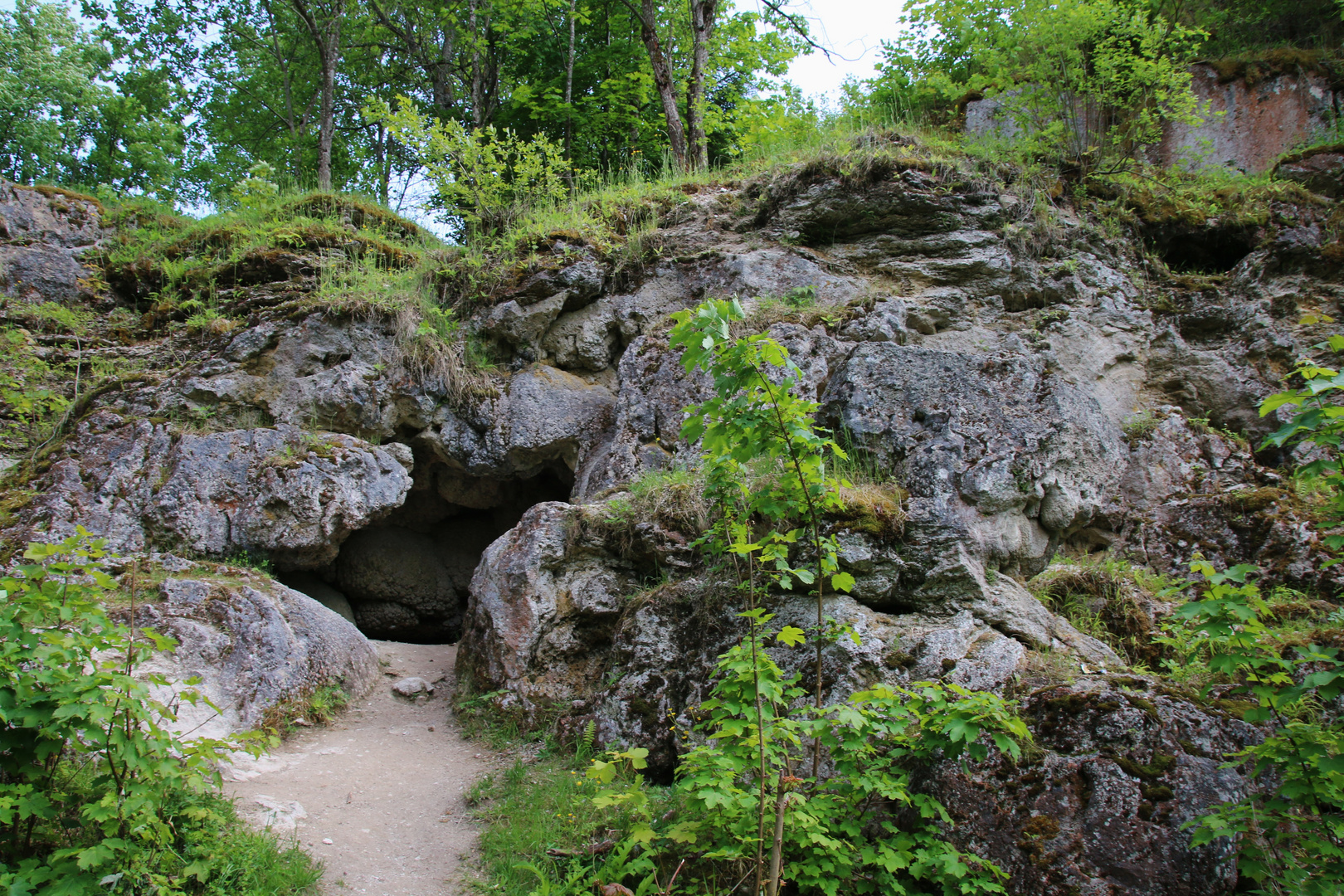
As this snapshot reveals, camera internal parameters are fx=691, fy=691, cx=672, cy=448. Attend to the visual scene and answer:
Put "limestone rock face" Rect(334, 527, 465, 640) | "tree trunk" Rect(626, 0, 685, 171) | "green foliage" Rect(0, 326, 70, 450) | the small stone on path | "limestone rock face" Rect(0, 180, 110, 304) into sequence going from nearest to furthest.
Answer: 1. the small stone on path
2. "green foliage" Rect(0, 326, 70, 450)
3. "limestone rock face" Rect(0, 180, 110, 304)
4. "limestone rock face" Rect(334, 527, 465, 640)
5. "tree trunk" Rect(626, 0, 685, 171)

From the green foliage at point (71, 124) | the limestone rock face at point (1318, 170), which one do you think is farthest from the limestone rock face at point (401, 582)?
the green foliage at point (71, 124)

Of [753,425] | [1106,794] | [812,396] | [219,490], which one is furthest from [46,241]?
[1106,794]

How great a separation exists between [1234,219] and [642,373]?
22.5 feet

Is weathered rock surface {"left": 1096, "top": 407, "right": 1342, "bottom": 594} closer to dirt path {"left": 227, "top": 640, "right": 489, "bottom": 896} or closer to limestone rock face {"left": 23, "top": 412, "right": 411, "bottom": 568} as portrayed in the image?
dirt path {"left": 227, "top": 640, "right": 489, "bottom": 896}

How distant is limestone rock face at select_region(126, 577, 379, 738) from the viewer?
5547 mm

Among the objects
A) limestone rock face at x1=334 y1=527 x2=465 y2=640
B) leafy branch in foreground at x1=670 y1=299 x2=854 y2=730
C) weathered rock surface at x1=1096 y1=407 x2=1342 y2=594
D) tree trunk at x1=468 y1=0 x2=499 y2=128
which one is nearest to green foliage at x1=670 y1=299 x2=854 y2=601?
leafy branch in foreground at x1=670 y1=299 x2=854 y2=730

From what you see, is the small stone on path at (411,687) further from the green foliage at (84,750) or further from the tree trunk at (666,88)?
the tree trunk at (666,88)

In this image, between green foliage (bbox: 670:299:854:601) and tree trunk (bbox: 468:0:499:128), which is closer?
green foliage (bbox: 670:299:854:601)

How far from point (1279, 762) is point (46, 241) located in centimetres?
1327

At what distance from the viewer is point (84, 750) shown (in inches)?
134

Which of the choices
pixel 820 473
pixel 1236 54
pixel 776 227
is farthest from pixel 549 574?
pixel 1236 54

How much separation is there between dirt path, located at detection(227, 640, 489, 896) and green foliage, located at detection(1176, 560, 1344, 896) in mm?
4086

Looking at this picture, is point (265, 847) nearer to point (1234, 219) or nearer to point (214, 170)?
point (1234, 219)

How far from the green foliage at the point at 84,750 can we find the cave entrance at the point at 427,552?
17.1 ft
